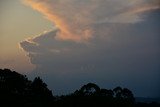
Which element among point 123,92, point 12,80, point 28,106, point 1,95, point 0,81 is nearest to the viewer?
point 28,106

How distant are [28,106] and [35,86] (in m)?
20.7

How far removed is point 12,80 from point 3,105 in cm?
1730

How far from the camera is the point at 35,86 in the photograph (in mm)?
56312

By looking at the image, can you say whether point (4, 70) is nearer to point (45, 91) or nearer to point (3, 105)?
point (45, 91)

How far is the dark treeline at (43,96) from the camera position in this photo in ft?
120

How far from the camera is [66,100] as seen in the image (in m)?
37.2

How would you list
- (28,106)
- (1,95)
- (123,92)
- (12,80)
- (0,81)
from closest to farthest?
(28,106) < (1,95) < (0,81) < (12,80) < (123,92)

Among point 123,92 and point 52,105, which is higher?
point 123,92

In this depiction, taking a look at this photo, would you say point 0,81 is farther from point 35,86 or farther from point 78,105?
point 78,105

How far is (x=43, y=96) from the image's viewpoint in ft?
170

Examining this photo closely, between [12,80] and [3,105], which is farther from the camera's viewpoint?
[12,80]

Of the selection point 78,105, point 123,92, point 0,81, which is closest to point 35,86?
point 0,81

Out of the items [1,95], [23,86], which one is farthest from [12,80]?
[1,95]

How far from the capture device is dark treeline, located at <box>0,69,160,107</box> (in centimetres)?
3657
